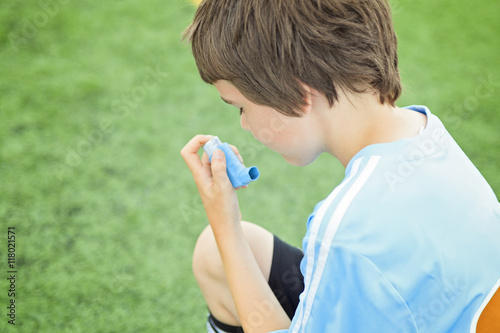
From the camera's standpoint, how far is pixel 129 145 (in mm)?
1654

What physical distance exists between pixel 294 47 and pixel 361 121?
163 millimetres

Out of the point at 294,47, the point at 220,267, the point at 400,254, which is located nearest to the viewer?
the point at 400,254

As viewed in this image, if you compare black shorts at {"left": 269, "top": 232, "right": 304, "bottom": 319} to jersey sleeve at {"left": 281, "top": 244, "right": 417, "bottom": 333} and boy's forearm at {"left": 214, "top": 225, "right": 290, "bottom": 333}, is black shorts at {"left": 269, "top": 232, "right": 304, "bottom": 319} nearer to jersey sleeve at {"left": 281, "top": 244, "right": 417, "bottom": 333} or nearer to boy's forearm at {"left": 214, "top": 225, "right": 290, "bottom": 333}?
boy's forearm at {"left": 214, "top": 225, "right": 290, "bottom": 333}

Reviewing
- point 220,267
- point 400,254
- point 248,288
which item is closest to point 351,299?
point 400,254

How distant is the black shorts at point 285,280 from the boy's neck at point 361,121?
27 centimetres

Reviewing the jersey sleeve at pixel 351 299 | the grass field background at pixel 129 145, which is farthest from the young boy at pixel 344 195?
the grass field background at pixel 129 145

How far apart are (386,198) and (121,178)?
107 cm

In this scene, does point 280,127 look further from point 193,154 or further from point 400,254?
point 400,254

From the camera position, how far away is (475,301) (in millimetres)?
647

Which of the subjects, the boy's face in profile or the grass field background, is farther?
the grass field background

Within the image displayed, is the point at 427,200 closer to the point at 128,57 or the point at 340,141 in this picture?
the point at 340,141

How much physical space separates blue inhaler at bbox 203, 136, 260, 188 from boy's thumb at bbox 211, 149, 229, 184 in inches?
0.5

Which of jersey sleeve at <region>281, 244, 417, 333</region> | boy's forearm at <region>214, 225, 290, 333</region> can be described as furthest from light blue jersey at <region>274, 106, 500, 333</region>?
boy's forearm at <region>214, 225, 290, 333</region>

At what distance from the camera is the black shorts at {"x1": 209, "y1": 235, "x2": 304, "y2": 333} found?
94 cm
